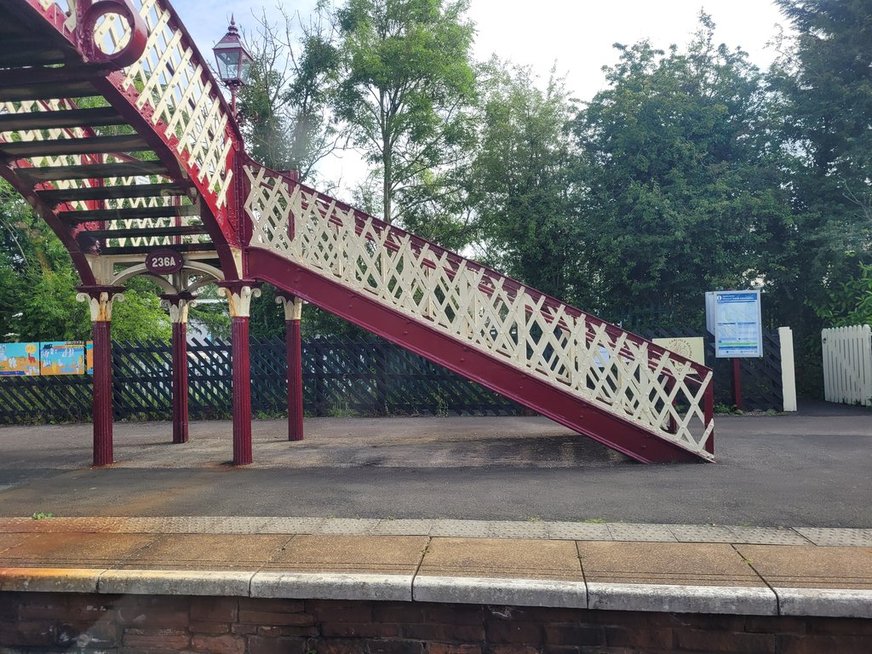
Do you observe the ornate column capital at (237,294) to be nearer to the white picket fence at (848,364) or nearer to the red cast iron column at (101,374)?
the red cast iron column at (101,374)

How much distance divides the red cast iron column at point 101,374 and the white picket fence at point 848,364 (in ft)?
43.5

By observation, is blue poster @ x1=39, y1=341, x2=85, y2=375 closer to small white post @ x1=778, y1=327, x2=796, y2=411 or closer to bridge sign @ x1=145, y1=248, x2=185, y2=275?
bridge sign @ x1=145, y1=248, x2=185, y2=275


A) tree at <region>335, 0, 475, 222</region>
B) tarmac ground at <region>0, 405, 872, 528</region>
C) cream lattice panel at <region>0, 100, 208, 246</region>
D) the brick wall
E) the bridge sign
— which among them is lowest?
the brick wall

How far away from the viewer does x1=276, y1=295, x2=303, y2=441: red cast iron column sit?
35.8 ft

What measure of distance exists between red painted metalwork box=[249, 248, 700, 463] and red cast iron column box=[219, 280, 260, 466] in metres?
0.44

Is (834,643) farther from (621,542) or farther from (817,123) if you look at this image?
(817,123)

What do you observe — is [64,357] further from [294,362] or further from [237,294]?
[237,294]

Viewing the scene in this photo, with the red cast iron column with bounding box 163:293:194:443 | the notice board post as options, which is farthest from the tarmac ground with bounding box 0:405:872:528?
the notice board post

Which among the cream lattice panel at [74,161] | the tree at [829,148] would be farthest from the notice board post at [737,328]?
the cream lattice panel at [74,161]

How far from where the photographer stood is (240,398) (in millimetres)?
8945

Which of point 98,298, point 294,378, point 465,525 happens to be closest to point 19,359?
point 98,298

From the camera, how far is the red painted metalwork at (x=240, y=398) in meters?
8.90

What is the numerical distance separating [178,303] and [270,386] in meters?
4.37

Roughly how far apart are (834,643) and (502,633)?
1900 mm
